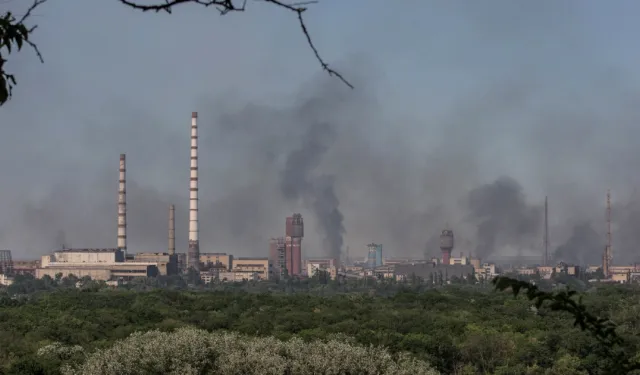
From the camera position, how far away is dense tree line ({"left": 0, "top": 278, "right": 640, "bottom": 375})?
60844 millimetres

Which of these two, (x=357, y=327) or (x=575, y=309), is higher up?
(x=575, y=309)

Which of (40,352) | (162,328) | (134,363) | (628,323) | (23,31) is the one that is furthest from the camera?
(628,323)

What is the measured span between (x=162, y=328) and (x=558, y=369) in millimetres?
27663

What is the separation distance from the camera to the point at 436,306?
110375mm

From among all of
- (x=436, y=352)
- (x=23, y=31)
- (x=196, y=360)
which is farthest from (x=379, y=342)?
(x=23, y=31)

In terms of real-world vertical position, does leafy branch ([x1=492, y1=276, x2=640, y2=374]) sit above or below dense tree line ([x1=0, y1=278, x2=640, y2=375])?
above

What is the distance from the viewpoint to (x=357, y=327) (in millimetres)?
74500

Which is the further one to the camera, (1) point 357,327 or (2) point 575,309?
(1) point 357,327

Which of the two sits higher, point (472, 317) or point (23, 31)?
point (23, 31)

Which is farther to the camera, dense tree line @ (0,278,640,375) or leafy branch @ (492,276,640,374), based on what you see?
dense tree line @ (0,278,640,375)

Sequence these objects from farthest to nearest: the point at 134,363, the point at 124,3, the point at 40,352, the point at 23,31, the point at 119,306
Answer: the point at 119,306 < the point at 40,352 < the point at 134,363 < the point at 23,31 < the point at 124,3

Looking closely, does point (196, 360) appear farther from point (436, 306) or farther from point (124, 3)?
point (436, 306)

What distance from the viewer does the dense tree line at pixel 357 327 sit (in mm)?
60844

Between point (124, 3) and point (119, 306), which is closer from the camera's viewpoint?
point (124, 3)
